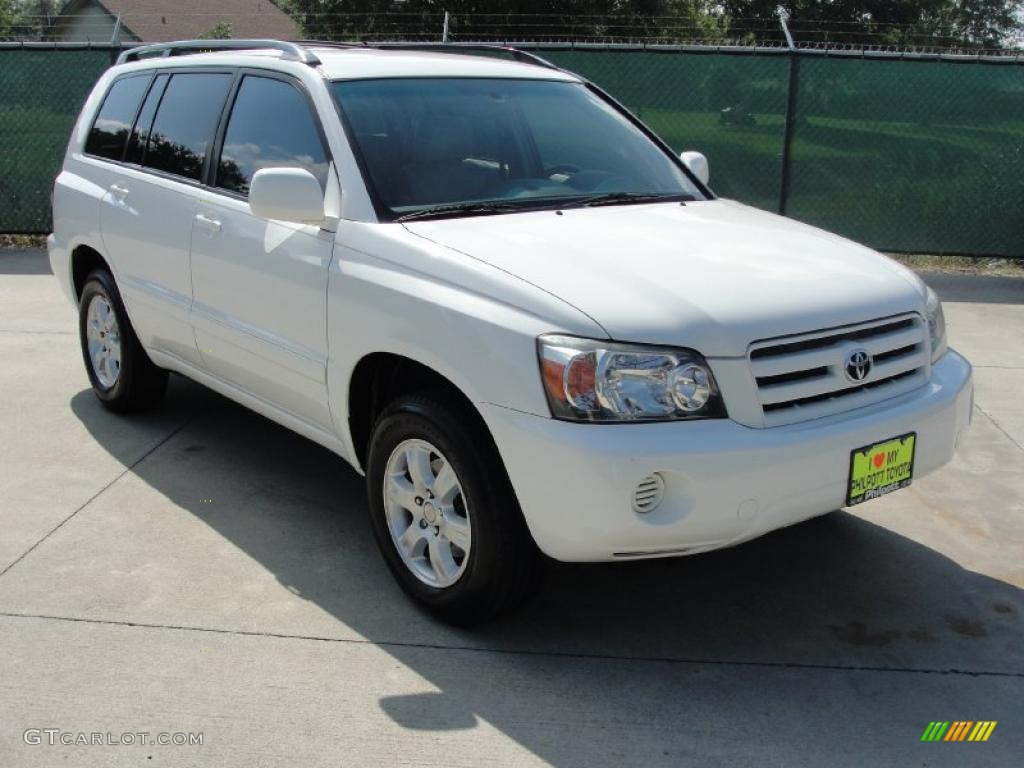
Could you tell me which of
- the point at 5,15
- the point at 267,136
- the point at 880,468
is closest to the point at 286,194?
the point at 267,136

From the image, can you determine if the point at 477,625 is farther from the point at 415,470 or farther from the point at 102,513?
the point at 102,513

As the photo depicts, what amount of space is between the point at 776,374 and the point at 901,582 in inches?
52.2

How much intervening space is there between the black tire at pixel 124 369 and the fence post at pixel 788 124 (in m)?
6.21

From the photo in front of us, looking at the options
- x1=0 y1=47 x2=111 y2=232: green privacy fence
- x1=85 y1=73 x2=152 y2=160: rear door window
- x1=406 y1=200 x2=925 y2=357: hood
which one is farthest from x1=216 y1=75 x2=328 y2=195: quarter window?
x1=0 y1=47 x2=111 y2=232: green privacy fence

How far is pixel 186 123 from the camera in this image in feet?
17.2

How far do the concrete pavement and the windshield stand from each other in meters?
1.42

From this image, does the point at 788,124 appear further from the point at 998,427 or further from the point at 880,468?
the point at 880,468

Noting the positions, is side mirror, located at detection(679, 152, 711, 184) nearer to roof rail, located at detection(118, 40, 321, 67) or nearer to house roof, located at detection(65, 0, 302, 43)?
roof rail, located at detection(118, 40, 321, 67)

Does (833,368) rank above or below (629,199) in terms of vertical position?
below

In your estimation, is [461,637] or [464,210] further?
[464,210]

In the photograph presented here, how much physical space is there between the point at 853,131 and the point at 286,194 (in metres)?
7.34

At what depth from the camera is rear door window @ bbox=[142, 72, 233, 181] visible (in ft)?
16.5

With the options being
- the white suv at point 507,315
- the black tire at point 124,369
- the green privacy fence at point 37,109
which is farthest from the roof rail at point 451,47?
the green privacy fence at point 37,109

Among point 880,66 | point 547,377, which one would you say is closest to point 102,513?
point 547,377
